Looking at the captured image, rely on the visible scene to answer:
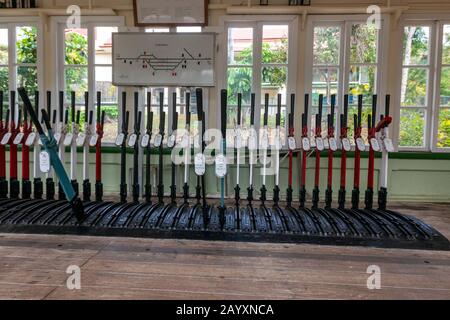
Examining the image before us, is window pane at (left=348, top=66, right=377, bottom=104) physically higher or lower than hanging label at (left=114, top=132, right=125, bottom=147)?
higher

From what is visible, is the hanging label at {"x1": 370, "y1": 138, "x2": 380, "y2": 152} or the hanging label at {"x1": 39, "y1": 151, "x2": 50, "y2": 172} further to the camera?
the hanging label at {"x1": 370, "y1": 138, "x2": 380, "y2": 152}

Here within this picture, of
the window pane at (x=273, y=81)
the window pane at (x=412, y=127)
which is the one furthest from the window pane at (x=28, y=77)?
the window pane at (x=412, y=127)

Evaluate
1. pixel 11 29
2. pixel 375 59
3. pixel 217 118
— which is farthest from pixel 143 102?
pixel 375 59

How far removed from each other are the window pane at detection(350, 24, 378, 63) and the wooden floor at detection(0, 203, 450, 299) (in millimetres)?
2585

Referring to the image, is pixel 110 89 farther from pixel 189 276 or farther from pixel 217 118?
pixel 189 276

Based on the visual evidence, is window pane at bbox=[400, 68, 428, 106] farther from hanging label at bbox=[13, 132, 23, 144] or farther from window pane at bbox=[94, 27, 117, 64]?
hanging label at bbox=[13, 132, 23, 144]

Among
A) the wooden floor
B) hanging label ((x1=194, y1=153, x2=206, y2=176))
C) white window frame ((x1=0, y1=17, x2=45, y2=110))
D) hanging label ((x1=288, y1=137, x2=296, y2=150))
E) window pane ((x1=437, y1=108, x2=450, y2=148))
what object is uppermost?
white window frame ((x1=0, y1=17, x2=45, y2=110))

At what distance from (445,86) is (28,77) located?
4.99 m

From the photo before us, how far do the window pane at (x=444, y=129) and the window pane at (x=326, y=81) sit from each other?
4.17 ft

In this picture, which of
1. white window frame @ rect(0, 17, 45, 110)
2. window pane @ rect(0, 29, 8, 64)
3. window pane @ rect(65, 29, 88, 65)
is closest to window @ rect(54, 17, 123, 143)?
window pane @ rect(65, 29, 88, 65)

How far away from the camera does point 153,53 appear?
436 centimetres

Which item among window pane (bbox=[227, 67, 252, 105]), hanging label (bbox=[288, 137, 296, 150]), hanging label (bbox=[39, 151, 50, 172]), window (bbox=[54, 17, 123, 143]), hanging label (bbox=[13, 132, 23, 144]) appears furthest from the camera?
window (bbox=[54, 17, 123, 143])

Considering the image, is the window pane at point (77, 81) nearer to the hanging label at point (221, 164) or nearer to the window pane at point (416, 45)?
the hanging label at point (221, 164)

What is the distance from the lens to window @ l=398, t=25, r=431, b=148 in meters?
4.48
